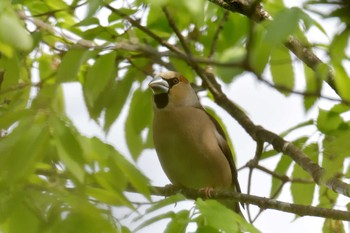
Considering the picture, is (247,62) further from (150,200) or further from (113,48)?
(113,48)

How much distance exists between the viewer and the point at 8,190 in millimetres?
1994

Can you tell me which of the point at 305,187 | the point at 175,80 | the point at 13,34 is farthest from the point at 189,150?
the point at 13,34

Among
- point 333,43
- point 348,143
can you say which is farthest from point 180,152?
point 333,43

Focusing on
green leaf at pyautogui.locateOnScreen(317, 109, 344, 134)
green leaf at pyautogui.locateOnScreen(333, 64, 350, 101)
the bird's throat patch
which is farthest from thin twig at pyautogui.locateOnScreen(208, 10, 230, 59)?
green leaf at pyautogui.locateOnScreen(333, 64, 350, 101)

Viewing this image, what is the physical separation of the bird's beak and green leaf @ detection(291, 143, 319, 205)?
0.92 meters

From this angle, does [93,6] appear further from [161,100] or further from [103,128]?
Result: [161,100]

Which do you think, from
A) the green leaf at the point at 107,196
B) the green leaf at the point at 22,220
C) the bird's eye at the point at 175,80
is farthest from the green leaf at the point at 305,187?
the green leaf at the point at 22,220

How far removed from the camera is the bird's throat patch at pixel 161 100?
4.31 meters

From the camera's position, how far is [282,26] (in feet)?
6.40

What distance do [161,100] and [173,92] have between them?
15 cm

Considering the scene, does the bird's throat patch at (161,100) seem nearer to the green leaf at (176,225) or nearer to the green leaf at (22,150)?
the green leaf at (176,225)

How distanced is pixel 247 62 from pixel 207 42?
221cm

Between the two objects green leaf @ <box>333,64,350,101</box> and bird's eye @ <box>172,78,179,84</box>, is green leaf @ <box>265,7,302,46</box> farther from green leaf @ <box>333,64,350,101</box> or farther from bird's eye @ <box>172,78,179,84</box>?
bird's eye @ <box>172,78,179,84</box>

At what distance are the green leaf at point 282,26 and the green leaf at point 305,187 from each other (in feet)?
4.66
